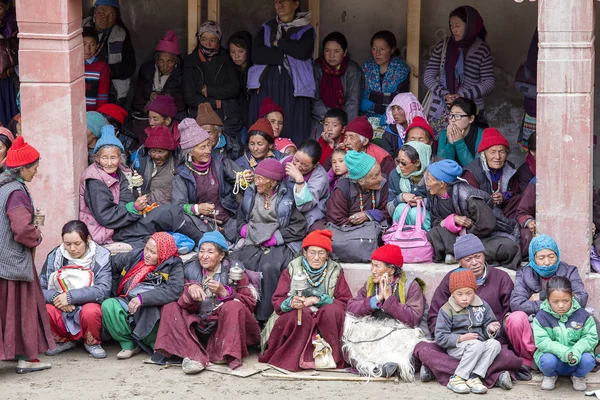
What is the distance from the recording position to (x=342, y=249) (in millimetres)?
11422

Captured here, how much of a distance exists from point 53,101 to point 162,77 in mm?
2021

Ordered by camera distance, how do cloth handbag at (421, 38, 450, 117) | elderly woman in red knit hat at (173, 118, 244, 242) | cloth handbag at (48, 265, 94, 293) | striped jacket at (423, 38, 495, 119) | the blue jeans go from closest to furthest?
the blue jeans < cloth handbag at (48, 265, 94, 293) < elderly woman in red knit hat at (173, 118, 244, 242) < striped jacket at (423, 38, 495, 119) < cloth handbag at (421, 38, 450, 117)

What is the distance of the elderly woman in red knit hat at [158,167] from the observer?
12086 mm

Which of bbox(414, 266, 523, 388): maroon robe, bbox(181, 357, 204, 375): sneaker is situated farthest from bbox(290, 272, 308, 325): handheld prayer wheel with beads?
bbox(414, 266, 523, 388): maroon robe

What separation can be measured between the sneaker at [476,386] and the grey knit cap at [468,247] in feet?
3.30

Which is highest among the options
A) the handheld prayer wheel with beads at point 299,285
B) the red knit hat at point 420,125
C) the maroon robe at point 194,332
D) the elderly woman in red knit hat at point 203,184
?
the red knit hat at point 420,125

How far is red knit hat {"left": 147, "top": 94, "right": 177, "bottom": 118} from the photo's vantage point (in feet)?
41.6

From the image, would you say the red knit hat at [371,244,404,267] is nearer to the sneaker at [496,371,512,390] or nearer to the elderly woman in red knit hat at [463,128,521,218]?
the sneaker at [496,371,512,390]

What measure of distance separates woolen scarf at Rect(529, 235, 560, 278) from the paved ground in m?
0.82

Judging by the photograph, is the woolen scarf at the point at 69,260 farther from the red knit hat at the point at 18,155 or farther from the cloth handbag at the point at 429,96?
the cloth handbag at the point at 429,96

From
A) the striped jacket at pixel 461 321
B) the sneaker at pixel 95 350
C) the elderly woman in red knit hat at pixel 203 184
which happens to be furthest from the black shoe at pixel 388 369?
the sneaker at pixel 95 350

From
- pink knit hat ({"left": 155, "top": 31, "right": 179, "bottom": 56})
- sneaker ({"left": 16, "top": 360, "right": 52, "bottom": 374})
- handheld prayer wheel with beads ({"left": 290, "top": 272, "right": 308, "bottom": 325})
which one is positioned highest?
pink knit hat ({"left": 155, "top": 31, "right": 179, "bottom": 56})

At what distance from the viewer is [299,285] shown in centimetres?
1074

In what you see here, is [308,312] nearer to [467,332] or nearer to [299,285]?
[299,285]
